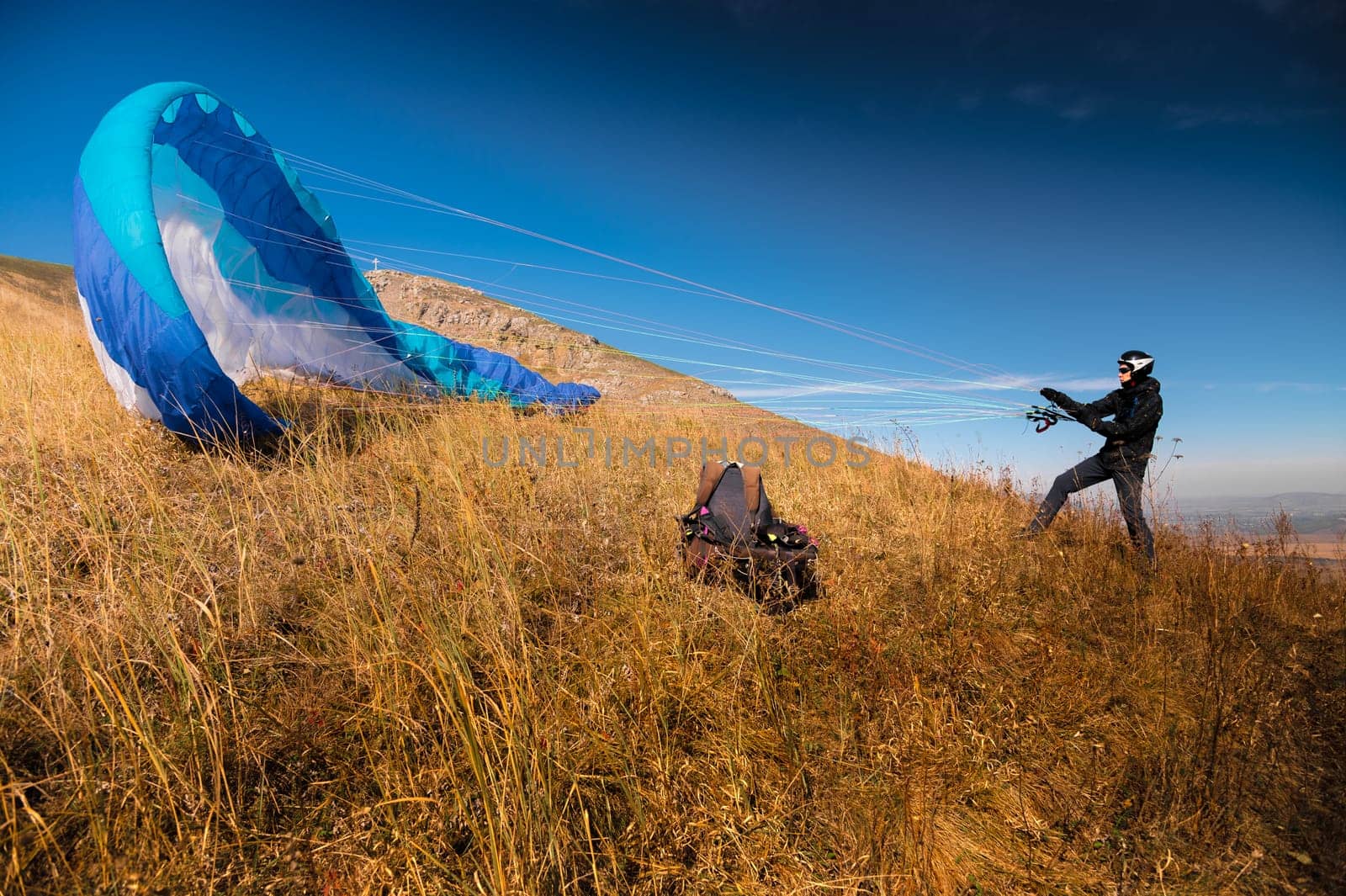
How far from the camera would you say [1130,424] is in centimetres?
431

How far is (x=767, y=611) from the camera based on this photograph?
113 inches

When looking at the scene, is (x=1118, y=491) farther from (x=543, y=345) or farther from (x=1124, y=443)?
(x=543, y=345)

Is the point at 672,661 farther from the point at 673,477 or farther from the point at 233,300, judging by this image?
the point at 233,300

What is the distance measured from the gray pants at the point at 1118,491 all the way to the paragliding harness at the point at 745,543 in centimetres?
281

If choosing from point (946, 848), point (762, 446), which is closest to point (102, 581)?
point (946, 848)

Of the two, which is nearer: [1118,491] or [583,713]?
[583,713]

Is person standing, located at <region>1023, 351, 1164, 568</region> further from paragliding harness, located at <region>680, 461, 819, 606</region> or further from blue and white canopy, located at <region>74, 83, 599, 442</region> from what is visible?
blue and white canopy, located at <region>74, 83, 599, 442</region>

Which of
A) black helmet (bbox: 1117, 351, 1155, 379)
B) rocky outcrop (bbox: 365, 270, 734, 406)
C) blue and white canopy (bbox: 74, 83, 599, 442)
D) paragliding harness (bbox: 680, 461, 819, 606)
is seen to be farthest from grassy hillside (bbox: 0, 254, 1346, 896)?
rocky outcrop (bbox: 365, 270, 734, 406)

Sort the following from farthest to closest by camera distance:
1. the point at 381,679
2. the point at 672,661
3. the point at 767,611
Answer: the point at 767,611 → the point at 672,661 → the point at 381,679

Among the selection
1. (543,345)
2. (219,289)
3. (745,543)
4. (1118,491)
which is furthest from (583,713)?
(219,289)

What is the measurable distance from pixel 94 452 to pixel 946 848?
5.08 meters

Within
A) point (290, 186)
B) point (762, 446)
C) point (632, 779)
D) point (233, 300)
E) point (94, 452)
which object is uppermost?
point (290, 186)

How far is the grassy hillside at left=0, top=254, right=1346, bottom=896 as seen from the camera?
4.78 feet

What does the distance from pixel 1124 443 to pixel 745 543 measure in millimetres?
3694
